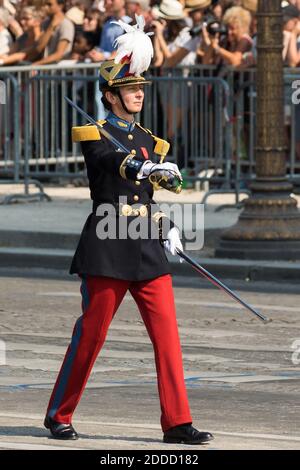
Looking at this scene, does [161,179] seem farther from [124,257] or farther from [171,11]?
[171,11]

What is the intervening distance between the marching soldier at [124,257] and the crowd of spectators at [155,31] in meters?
11.5

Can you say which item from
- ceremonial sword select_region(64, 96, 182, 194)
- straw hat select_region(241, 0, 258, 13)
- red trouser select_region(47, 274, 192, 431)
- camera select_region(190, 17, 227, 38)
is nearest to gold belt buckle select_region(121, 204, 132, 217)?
ceremonial sword select_region(64, 96, 182, 194)

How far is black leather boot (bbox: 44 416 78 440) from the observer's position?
27.0 ft

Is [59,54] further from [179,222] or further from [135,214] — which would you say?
[135,214]

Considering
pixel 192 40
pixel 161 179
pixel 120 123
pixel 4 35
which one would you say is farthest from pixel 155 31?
pixel 161 179

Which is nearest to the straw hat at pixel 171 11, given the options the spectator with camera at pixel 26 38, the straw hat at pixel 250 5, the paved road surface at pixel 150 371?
the straw hat at pixel 250 5

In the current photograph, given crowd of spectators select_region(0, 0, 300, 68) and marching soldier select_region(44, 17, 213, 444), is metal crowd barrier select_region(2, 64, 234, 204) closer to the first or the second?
crowd of spectators select_region(0, 0, 300, 68)

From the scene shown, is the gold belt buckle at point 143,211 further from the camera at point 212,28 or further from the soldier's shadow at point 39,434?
the camera at point 212,28

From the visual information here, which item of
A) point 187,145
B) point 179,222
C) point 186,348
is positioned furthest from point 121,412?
point 187,145

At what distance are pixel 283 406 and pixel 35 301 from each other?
494 centimetres

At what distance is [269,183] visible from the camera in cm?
1628

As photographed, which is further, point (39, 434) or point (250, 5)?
point (250, 5)

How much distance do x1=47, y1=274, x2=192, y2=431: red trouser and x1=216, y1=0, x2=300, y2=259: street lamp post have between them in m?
7.71

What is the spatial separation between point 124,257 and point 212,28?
12809 millimetres
